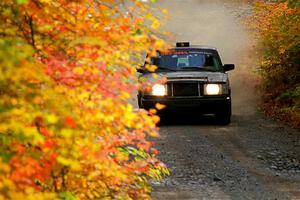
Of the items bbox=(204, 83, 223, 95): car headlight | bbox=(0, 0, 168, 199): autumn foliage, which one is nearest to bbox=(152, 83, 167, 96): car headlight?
bbox=(204, 83, 223, 95): car headlight

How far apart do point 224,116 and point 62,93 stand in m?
10.1

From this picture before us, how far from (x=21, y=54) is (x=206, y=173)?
22.1ft

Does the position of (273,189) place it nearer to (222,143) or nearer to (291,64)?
(222,143)

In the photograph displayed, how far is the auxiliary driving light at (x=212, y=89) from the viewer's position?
1306cm

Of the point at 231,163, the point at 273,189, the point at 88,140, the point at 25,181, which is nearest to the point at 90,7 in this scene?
the point at 88,140

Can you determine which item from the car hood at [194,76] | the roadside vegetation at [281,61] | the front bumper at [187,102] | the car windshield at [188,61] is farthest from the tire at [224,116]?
the roadside vegetation at [281,61]

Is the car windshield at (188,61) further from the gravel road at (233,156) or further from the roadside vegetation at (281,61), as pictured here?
the roadside vegetation at (281,61)

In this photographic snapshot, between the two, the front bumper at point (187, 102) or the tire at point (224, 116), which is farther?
the tire at point (224, 116)

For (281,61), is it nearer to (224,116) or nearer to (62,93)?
(224,116)

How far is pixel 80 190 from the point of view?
4.89 m

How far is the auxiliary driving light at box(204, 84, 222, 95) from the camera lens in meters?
13.1

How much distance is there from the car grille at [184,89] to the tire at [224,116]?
0.74 metres

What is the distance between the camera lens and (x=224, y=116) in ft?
44.3

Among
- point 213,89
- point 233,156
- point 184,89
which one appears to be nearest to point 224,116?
point 213,89
